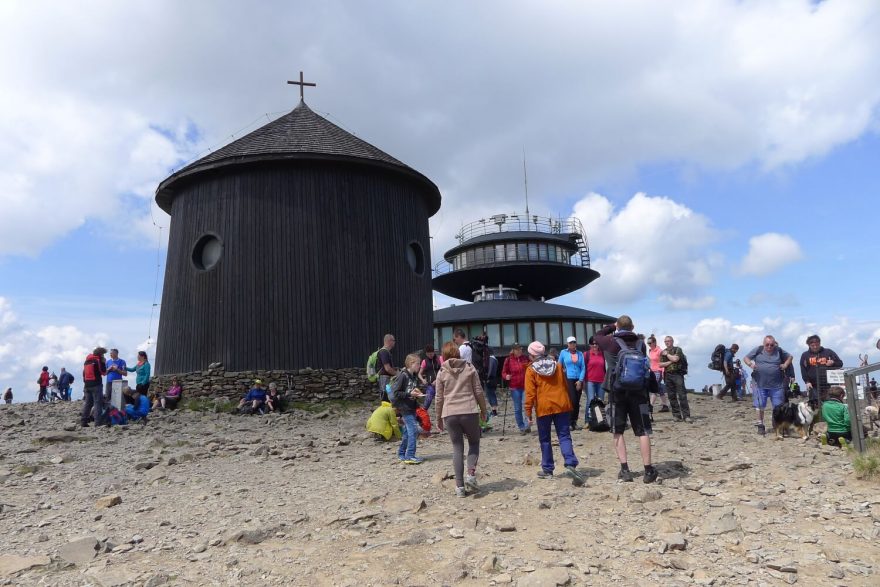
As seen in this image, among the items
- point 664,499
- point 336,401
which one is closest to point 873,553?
point 664,499

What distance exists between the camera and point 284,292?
16750mm

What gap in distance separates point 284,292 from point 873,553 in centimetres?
1401

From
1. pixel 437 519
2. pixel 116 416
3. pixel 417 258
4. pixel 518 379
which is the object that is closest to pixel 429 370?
pixel 518 379

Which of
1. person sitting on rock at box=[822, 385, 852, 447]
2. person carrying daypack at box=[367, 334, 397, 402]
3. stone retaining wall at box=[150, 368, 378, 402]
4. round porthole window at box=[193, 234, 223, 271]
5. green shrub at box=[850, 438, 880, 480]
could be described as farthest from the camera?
round porthole window at box=[193, 234, 223, 271]

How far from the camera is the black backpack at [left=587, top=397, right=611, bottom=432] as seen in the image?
425 inches

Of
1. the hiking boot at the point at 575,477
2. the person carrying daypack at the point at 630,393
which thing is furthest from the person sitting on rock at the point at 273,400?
the person carrying daypack at the point at 630,393

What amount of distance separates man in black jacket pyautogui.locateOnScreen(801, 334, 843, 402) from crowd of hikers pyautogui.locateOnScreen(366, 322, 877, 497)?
17 millimetres

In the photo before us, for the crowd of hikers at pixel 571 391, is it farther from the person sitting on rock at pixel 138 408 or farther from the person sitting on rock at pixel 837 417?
the person sitting on rock at pixel 138 408

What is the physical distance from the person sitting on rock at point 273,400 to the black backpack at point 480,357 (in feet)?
20.2

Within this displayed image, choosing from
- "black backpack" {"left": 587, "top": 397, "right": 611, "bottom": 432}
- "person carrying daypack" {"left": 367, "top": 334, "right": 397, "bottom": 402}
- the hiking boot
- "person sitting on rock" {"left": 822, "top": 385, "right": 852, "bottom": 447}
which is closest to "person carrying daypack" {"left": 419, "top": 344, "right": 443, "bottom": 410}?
"person carrying daypack" {"left": 367, "top": 334, "right": 397, "bottom": 402}

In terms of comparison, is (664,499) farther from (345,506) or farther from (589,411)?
(589,411)

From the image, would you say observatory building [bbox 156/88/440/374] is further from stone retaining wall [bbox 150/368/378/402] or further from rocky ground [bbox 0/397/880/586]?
rocky ground [bbox 0/397/880/586]

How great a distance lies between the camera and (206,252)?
58.5 ft

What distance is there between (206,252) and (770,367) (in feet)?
47.4
